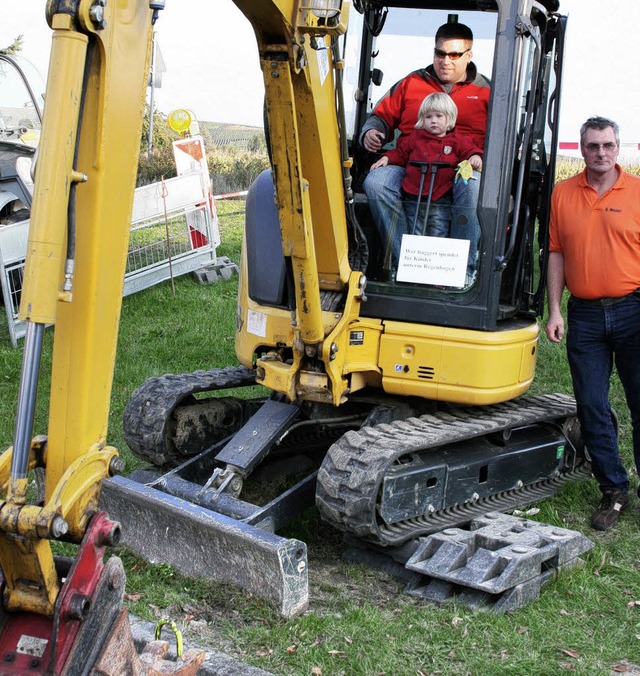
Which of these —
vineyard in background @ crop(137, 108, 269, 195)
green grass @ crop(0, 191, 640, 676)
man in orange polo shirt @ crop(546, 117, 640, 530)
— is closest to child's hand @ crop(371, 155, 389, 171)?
man in orange polo shirt @ crop(546, 117, 640, 530)

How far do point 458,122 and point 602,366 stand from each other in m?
1.57

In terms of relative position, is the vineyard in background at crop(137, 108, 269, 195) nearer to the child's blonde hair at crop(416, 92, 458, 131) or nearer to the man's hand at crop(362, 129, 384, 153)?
the man's hand at crop(362, 129, 384, 153)

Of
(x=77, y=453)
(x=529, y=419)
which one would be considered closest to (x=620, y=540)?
(x=529, y=419)

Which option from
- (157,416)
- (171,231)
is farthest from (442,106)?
(171,231)

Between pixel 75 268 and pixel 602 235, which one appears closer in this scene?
pixel 75 268

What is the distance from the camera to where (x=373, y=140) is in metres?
5.52

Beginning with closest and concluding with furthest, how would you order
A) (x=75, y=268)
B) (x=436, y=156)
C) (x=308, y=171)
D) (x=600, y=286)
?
(x=75, y=268) < (x=308, y=171) < (x=436, y=156) < (x=600, y=286)

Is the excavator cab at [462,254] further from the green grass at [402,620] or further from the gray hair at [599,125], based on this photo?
the green grass at [402,620]

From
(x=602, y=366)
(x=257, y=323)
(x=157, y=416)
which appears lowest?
(x=157, y=416)

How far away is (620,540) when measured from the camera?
5312 millimetres

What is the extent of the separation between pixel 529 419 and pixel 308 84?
7.57 feet

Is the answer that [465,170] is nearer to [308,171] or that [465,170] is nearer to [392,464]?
[308,171]

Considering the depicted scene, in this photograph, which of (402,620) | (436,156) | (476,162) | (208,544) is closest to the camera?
(402,620)

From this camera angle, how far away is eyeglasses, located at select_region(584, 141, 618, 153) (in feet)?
17.3
